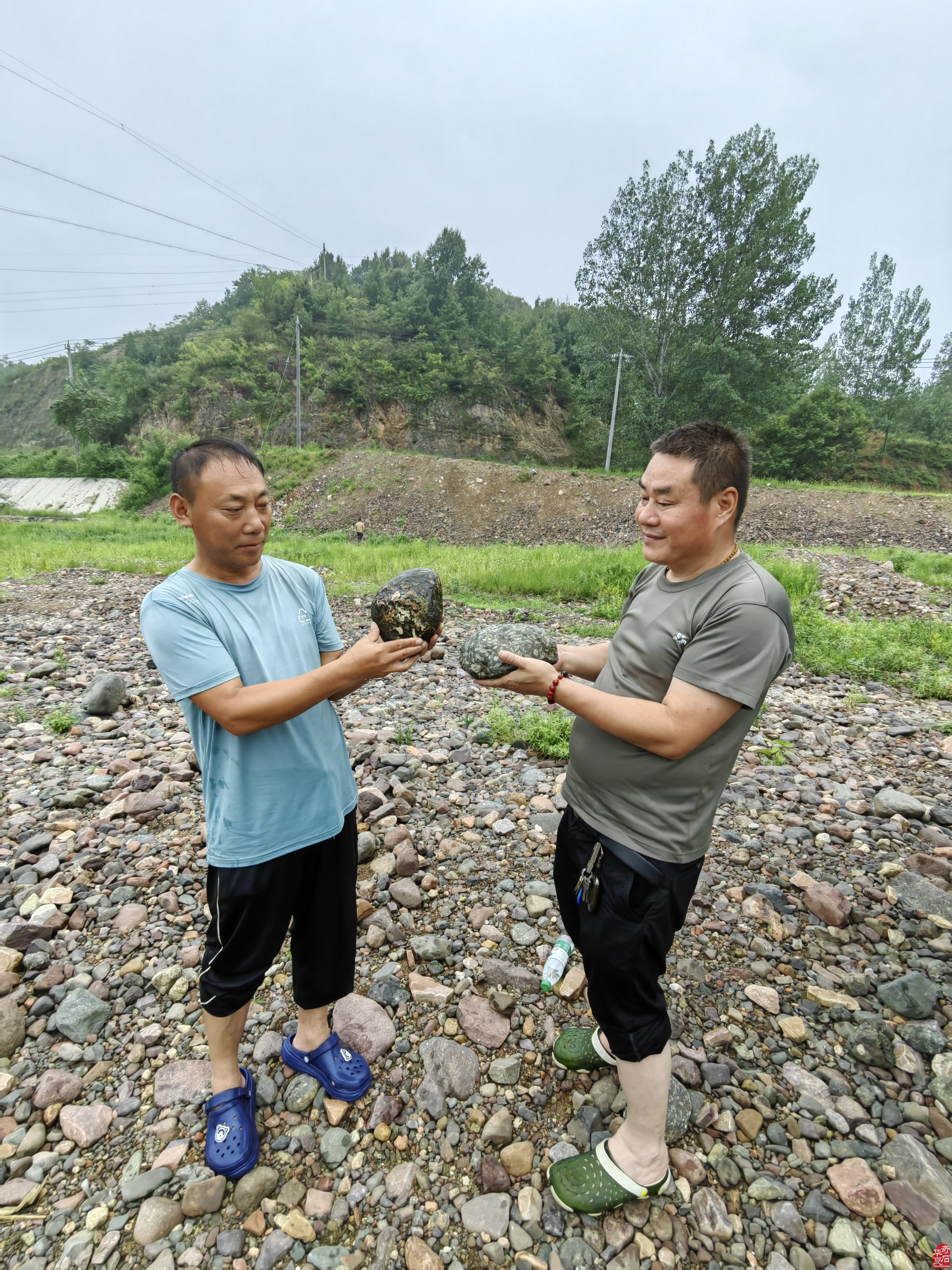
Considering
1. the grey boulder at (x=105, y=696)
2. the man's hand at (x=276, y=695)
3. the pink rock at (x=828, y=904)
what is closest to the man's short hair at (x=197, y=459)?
the man's hand at (x=276, y=695)

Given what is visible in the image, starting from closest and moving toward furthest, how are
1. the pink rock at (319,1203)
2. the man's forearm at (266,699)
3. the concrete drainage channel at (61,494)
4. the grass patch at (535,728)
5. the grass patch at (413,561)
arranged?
1. the man's forearm at (266,699)
2. the pink rock at (319,1203)
3. the grass patch at (535,728)
4. the grass patch at (413,561)
5. the concrete drainage channel at (61,494)

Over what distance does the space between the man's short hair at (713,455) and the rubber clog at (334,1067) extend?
2.38m

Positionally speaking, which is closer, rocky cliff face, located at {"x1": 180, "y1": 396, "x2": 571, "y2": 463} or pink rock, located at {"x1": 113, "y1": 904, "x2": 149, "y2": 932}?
pink rock, located at {"x1": 113, "y1": 904, "x2": 149, "y2": 932}

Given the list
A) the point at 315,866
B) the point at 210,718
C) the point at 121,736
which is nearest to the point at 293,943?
the point at 315,866

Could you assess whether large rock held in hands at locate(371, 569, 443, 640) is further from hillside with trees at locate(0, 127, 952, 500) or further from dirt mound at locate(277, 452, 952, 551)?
hillside with trees at locate(0, 127, 952, 500)

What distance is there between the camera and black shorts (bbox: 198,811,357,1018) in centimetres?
184

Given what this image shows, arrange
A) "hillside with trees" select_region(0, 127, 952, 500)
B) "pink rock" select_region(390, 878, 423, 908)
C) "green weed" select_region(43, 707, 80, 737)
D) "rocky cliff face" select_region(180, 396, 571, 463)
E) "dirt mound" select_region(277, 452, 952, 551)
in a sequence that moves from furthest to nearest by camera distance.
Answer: "rocky cliff face" select_region(180, 396, 571, 463) < "hillside with trees" select_region(0, 127, 952, 500) < "dirt mound" select_region(277, 452, 952, 551) < "green weed" select_region(43, 707, 80, 737) < "pink rock" select_region(390, 878, 423, 908)

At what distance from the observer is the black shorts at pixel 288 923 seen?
184cm

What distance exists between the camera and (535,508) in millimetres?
23281

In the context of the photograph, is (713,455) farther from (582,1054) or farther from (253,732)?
(582,1054)

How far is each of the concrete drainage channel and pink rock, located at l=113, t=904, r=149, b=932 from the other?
37.8 m

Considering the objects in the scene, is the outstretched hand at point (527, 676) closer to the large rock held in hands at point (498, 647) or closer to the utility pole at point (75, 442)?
the large rock held in hands at point (498, 647)

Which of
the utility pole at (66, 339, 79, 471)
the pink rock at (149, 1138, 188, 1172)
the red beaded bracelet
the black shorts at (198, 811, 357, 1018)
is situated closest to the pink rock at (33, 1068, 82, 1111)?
the pink rock at (149, 1138, 188, 1172)

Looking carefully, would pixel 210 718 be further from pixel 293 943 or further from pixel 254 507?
pixel 293 943
